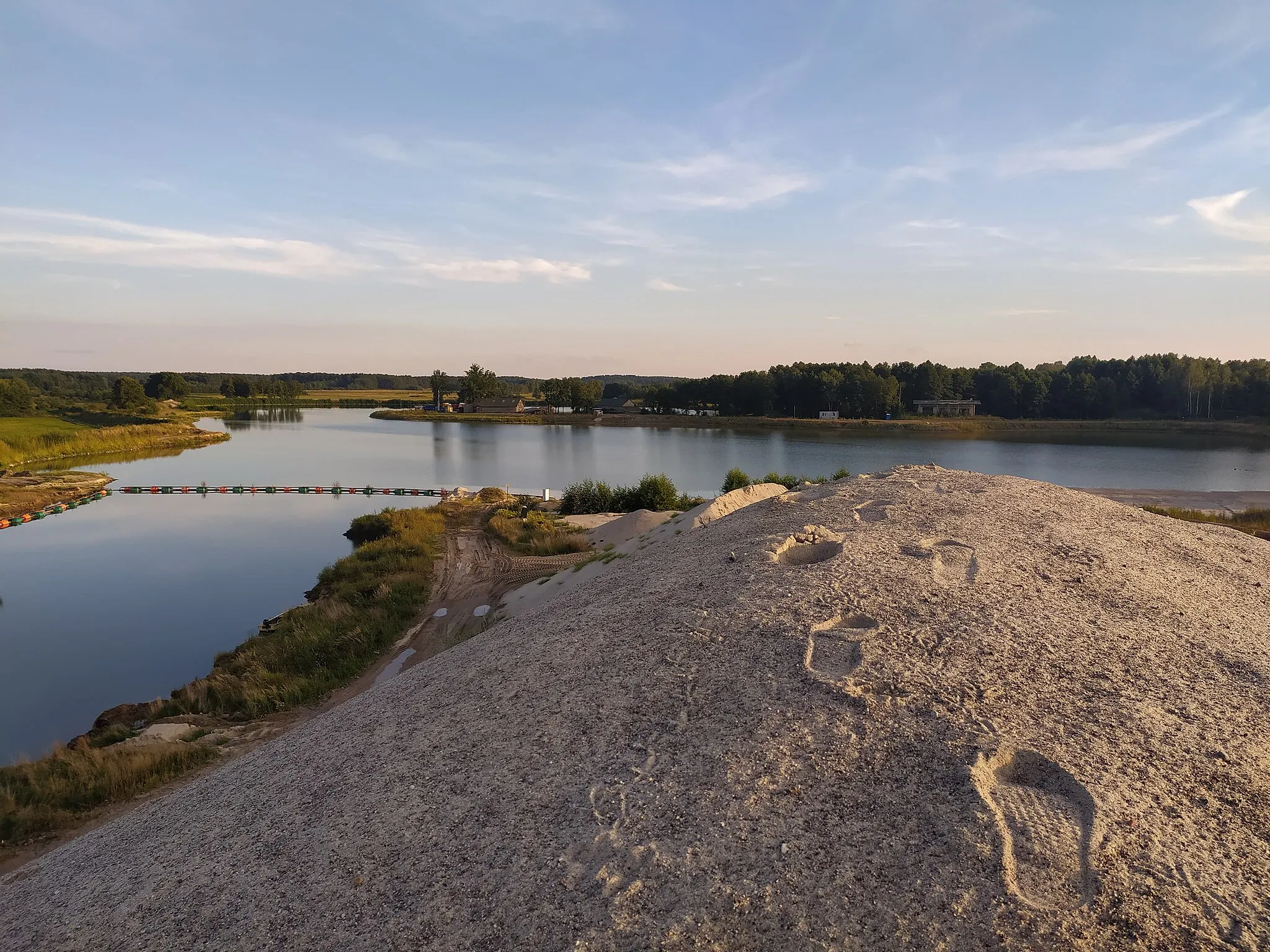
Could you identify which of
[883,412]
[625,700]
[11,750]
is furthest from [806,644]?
[883,412]

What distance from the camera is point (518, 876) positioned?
4188 millimetres

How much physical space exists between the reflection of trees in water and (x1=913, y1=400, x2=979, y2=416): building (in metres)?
78.9

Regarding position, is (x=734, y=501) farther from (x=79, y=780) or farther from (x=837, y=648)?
(x=79, y=780)

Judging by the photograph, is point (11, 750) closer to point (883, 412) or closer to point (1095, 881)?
point (1095, 881)

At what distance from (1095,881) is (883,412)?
282ft

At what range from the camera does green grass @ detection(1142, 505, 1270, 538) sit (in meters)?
14.5

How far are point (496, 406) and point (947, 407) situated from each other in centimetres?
6823

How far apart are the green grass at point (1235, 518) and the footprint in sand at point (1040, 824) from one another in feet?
40.2

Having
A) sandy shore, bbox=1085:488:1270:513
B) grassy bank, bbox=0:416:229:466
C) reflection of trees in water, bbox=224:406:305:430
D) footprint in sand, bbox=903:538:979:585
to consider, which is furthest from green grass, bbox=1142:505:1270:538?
reflection of trees in water, bbox=224:406:305:430

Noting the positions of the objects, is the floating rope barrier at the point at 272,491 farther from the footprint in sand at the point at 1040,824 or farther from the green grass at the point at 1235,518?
the footprint in sand at the point at 1040,824

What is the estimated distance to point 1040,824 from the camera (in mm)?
4074

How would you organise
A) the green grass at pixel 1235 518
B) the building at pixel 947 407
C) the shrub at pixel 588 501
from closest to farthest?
the green grass at pixel 1235 518
the shrub at pixel 588 501
the building at pixel 947 407

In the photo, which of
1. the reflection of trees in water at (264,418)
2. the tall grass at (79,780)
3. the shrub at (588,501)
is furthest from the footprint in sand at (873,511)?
the reflection of trees in water at (264,418)

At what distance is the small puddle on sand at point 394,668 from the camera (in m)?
11.0
